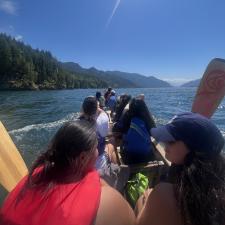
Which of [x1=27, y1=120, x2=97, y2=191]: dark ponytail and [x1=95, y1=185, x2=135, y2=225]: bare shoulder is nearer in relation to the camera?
[x1=95, y1=185, x2=135, y2=225]: bare shoulder

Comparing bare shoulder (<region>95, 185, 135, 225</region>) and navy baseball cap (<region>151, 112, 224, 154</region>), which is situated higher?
navy baseball cap (<region>151, 112, 224, 154</region>)

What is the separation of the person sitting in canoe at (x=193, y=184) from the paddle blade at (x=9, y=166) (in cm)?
231

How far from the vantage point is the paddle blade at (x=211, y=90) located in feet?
14.9

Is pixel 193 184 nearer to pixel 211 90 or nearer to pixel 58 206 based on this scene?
pixel 58 206

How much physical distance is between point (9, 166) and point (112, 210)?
2498mm

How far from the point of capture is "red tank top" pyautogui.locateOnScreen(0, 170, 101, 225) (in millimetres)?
1360

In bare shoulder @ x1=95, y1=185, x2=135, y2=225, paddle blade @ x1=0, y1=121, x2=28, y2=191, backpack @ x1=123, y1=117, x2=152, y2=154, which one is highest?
bare shoulder @ x1=95, y1=185, x2=135, y2=225

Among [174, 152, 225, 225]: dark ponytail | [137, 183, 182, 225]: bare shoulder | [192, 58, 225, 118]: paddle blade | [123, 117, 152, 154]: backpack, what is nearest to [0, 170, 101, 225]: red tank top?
[137, 183, 182, 225]: bare shoulder

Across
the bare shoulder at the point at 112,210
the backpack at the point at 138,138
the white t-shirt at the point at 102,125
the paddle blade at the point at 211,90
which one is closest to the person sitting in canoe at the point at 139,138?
the backpack at the point at 138,138

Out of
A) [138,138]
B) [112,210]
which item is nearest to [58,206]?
[112,210]

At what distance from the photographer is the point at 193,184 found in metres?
1.47

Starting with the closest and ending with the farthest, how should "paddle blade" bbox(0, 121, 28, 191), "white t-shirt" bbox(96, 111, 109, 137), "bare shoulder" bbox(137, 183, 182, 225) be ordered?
"bare shoulder" bbox(137, 183, 182, 225), "paddle blade" bbox(0, 121, 28, 191), "white t-shirt" bbox(96, 111, 109, 137)

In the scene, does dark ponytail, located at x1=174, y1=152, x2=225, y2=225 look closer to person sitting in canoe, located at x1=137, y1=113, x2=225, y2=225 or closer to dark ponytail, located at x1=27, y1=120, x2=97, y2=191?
person sitting in canoe, located at x1=137, y1=113, x2=225, y2=225

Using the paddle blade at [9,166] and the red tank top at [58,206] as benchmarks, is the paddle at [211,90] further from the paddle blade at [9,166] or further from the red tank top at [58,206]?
the red tank top at [58,206]
